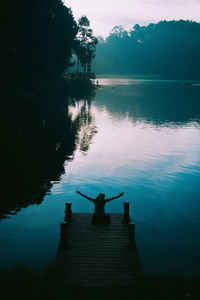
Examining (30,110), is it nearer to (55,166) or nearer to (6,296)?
(55,166)

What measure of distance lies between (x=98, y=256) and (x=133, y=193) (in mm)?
10377

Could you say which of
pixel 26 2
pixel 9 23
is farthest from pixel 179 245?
pixel 26 2

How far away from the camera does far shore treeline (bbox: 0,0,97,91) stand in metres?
72.1

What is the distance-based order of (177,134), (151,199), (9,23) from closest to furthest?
1. (151,199)
2. (177,134)
3. (9,23)

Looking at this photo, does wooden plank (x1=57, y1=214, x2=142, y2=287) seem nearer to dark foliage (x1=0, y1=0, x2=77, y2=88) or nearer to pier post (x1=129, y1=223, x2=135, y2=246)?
pier post (x1=129, y1=223, x2=135, y2=246)

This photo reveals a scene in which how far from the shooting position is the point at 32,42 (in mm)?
79062

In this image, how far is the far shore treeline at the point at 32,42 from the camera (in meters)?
72.1

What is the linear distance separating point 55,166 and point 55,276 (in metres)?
17.4

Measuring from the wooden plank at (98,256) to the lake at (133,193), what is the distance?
155 centimetres

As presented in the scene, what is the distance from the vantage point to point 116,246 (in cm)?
1302

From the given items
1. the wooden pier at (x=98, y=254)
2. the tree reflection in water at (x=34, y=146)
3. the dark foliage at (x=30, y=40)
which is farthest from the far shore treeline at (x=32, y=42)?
the wooden pier at (x=98, y=254)

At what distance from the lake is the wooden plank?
1.55 m

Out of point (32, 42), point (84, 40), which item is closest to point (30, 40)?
point (32, 42)

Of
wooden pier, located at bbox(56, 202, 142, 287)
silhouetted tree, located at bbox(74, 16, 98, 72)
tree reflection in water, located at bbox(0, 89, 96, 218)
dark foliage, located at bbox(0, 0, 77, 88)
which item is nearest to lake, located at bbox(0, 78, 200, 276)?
tree reflection in water, located at bbox(0, 89, 96, 218)
